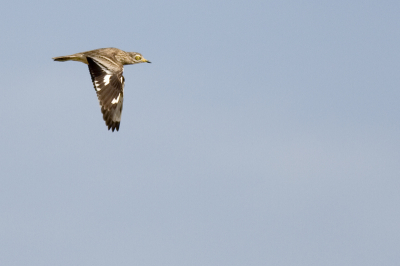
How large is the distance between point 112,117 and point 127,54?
650cm

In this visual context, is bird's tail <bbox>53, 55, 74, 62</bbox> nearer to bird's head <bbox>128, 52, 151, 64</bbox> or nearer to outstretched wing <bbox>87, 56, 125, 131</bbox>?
outstretched wing <bbox>87, 56, 125, 131</bbox>

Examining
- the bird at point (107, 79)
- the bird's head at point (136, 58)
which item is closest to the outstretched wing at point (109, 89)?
the bird at point (107, 79)

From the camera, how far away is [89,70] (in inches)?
1222

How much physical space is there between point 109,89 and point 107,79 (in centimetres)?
61

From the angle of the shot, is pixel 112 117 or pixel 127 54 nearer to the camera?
pixel 112 117

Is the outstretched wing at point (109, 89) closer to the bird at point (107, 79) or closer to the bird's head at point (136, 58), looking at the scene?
the bird at point (107, 79)

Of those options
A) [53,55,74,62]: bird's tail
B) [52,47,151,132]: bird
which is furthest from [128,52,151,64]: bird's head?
[53,55,74,62]: bird's tail

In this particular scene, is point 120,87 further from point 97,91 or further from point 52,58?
point 52,58

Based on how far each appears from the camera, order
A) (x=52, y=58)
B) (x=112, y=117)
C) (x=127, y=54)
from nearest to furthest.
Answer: (x=112, y=117)
(x=52, y=58)
(x=127, y=54)

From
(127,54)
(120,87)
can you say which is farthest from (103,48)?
(120,87)

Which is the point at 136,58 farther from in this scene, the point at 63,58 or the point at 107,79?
the point at 107,79

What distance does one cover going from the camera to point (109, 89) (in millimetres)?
29969

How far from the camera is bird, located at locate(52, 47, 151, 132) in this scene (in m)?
29.7

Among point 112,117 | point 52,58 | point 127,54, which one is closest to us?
point 112,117
